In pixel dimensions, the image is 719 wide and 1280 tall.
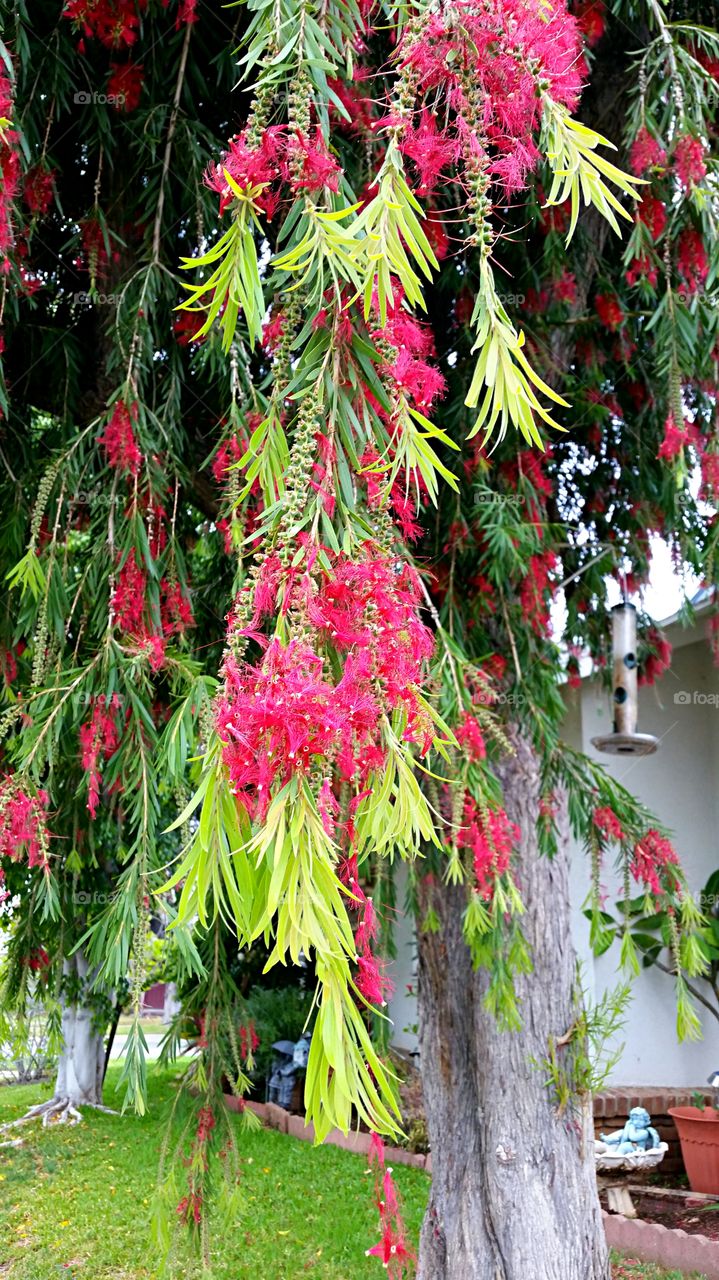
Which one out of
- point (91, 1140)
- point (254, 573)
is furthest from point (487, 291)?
point (91, 1140)

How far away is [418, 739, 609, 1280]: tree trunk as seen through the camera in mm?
3312

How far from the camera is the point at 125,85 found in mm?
2699

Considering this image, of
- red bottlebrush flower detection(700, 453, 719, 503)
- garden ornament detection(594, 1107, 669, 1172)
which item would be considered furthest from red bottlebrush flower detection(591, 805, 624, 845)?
garden ornament detection(594, 1107, 669, 1172)

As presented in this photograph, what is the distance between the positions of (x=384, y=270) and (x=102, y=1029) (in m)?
7.01

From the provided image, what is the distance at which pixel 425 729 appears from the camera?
1.14m

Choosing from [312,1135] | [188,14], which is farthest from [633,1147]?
[188,14]

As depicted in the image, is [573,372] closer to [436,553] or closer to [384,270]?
[436,553]

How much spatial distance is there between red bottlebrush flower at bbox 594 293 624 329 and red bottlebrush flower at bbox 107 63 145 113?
61.2 inches

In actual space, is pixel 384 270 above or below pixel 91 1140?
above

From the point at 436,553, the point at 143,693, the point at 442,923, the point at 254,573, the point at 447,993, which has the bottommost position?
the point at 447,993

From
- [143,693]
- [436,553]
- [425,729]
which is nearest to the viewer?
[425,729]

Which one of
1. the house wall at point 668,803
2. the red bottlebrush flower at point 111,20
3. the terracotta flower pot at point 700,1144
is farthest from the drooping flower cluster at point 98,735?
the house wall at point 668,803

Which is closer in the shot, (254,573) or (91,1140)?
(254,573)

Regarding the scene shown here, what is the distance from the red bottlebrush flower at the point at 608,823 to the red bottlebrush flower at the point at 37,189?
216 centimetres
